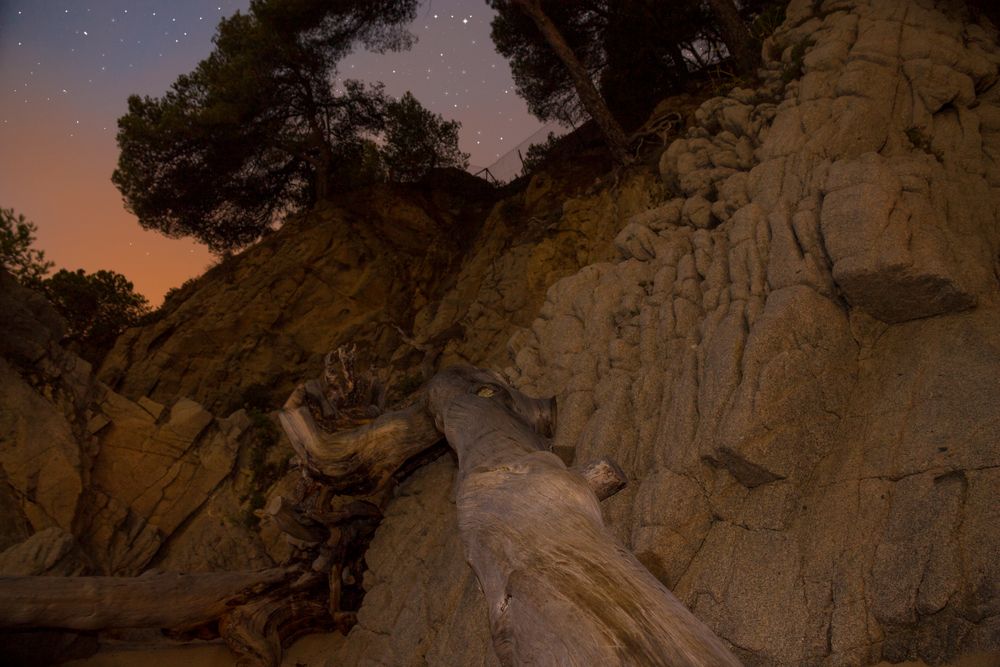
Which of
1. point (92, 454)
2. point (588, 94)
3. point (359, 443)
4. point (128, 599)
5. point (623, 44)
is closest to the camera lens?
point (128, 599)

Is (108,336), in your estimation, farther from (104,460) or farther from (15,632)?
(15,632)

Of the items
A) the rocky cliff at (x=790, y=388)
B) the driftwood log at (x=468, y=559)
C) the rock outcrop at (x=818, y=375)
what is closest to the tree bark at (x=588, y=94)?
the rocky cliff at (x=790, y=388)

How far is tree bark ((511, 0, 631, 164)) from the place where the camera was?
14.4 m

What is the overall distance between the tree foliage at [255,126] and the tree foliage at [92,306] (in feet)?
10.3

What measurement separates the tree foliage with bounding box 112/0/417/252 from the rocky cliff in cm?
889

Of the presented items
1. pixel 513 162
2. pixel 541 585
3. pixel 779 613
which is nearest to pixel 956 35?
pixel 779 613

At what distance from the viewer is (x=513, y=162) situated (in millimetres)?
23359

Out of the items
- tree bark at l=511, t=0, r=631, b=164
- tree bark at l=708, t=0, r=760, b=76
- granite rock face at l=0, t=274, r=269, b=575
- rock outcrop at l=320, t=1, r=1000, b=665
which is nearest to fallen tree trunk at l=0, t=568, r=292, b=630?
rock outcrop at l=320, t=1, r=1000, b=665

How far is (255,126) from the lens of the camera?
19.7 m

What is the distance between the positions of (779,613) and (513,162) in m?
21.3

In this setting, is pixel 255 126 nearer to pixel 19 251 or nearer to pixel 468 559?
pixel 19 251

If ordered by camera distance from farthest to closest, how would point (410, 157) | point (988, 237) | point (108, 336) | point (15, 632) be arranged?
1. point (410, 157)
2. point (108, 336)
3. point (15, 632)
4. point (988, 237)

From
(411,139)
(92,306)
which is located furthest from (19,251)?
(411,139)

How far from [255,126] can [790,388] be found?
20.0 meters
